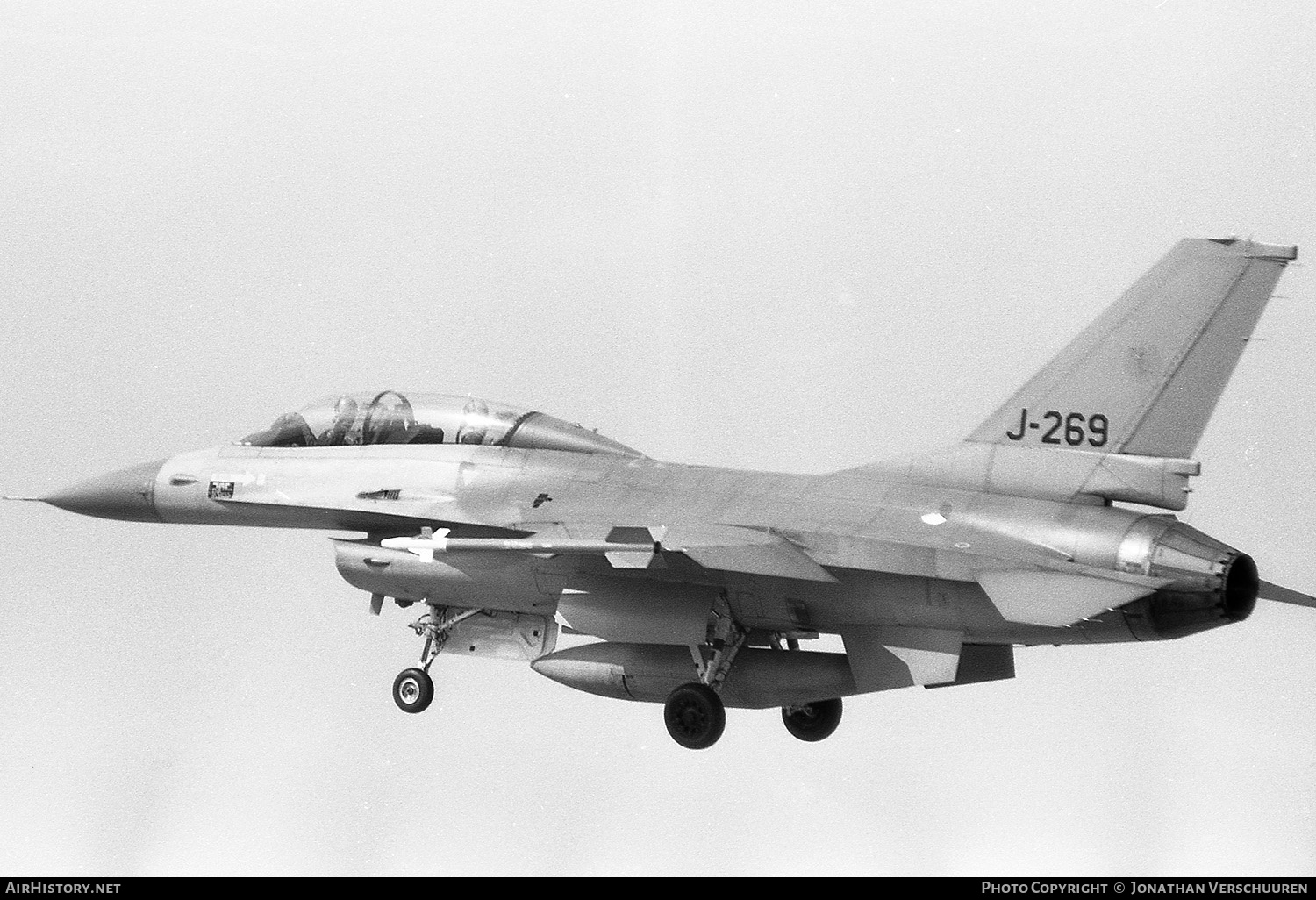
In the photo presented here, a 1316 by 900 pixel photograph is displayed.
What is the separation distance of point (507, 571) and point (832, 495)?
2585mm

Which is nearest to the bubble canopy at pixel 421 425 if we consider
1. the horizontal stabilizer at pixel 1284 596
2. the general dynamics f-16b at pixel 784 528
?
the general dynamics f-16b at pixel 784 528

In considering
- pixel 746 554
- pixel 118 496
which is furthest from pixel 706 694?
pixel 118 496

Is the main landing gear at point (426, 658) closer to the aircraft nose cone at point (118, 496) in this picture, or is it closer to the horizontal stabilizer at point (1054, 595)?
the aircraft nose cone at point (118, 496)

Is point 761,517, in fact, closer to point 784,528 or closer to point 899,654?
point 784,528

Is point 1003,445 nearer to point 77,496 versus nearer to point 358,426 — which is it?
point 358,426

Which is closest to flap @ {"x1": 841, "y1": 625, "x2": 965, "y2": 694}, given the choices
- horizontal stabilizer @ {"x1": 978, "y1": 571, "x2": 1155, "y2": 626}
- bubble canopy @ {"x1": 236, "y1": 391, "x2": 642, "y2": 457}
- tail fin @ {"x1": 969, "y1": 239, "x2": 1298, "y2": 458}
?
horizontal stabilizer @ {"x1": 978, "y1": 571, "x2": 1155, "y2": 626}

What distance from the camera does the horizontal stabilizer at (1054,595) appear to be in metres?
14.0

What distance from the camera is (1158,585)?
45.9ft

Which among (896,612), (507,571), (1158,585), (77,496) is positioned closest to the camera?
(1158,585)

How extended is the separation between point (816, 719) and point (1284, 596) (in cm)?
411

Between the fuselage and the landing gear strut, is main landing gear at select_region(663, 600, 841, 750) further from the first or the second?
the fuselage

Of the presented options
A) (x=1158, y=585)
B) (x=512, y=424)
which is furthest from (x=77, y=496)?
(x=1158, y=585)

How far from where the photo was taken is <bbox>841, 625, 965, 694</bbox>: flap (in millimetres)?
15023

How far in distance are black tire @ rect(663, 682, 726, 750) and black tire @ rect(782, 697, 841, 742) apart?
1.61m
